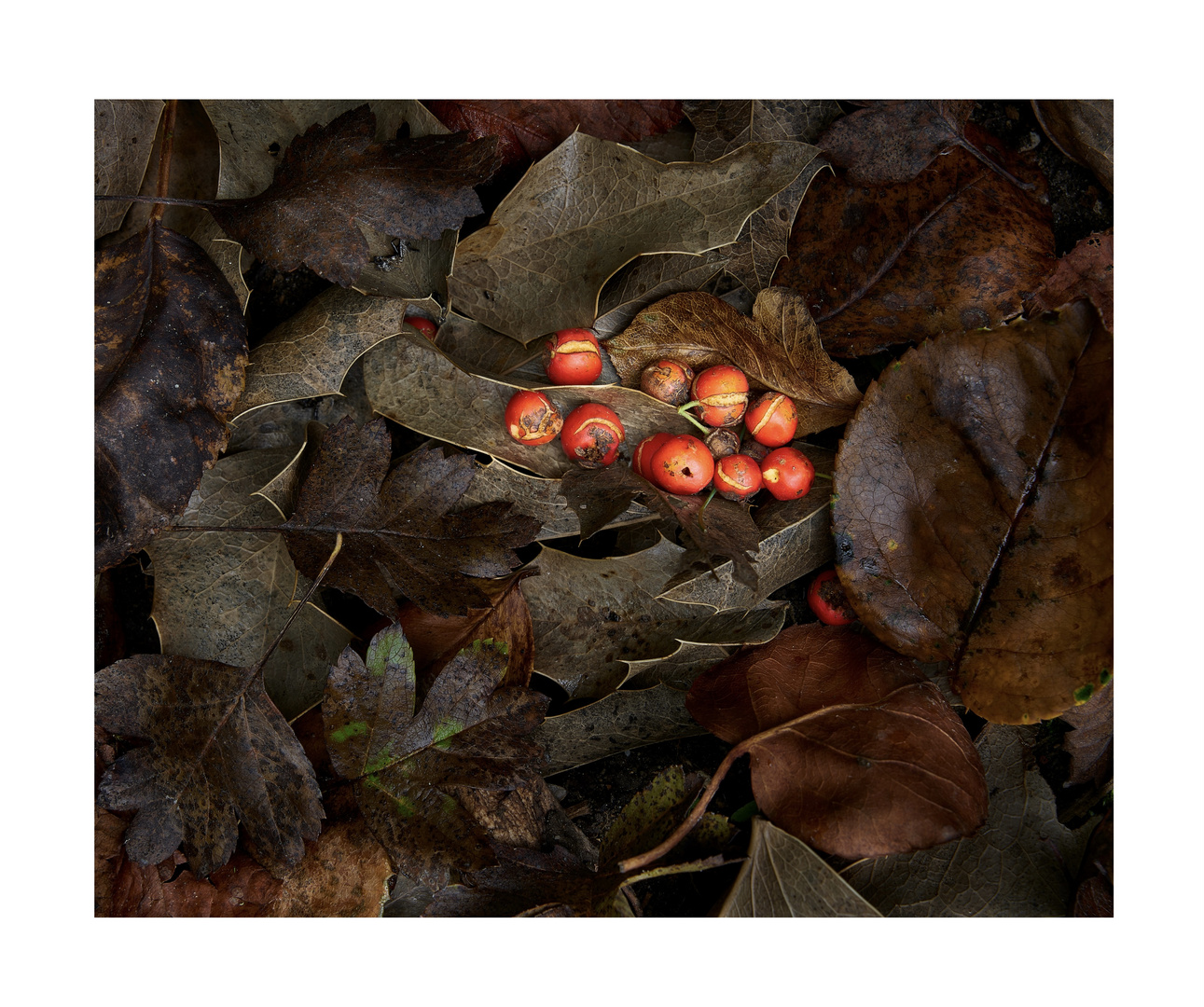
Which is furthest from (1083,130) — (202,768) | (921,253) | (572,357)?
(202,768)

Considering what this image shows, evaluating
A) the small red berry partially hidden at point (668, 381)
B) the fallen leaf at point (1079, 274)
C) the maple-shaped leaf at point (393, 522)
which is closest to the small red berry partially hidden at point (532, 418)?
the maple-shaped leaf at point (393, 522)

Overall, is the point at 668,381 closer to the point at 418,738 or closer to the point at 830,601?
the point at 830,601

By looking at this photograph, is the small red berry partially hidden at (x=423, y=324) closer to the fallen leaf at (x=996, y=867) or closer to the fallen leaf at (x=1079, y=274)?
the fallen leaf at (x=1079, y=274)

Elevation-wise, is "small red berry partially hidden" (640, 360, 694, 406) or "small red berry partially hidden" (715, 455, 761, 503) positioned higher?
"small red berry partially hidden" (640, 360, 694, 406)

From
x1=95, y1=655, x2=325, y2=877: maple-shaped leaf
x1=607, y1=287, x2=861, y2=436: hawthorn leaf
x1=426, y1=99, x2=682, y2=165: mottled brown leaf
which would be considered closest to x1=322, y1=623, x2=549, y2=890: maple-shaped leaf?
x1=95, y1=655, x2=325, y2=877: maple-shaped leaf

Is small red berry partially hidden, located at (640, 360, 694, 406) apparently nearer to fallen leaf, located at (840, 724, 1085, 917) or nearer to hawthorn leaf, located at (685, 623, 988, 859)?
hawthorn leaf, located at (685, 623, 988, 859)

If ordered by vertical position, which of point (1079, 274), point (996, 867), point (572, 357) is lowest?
point (996, 867)
